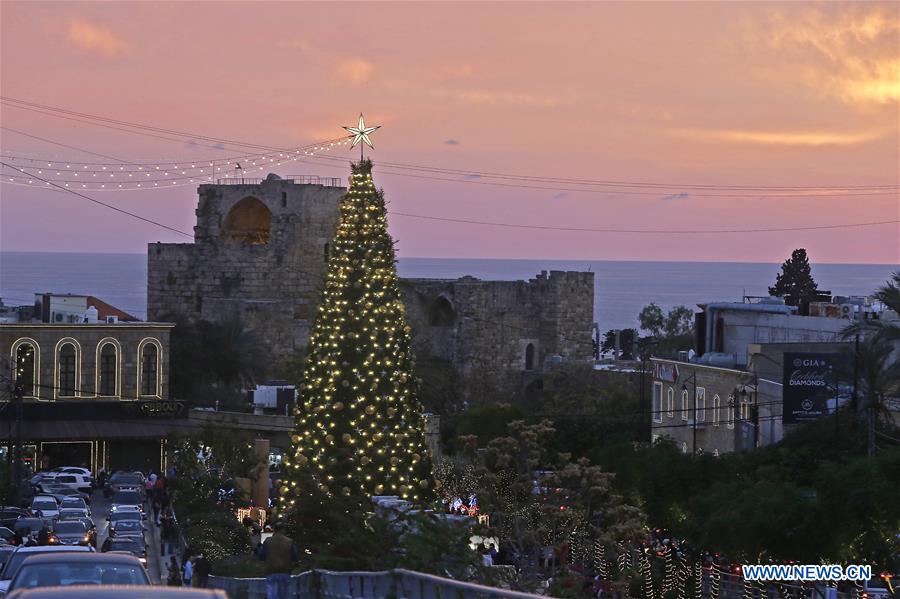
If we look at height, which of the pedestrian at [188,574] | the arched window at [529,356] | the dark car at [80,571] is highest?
the arched window at [529,356]

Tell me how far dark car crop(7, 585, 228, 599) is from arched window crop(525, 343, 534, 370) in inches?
2283

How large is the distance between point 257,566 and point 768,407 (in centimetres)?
2258

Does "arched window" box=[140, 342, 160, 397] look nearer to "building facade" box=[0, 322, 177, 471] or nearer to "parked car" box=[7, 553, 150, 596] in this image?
"building facade" box=[0, 322, 177, 471]

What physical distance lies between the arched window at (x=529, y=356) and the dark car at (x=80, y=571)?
5427 cm

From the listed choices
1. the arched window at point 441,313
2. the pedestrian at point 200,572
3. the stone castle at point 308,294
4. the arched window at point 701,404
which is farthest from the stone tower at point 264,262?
the pedestrian at point 200,572

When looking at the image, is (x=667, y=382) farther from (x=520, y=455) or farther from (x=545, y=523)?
(x=545, y=523)

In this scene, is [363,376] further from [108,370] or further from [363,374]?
[108,370]

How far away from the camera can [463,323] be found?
210ft

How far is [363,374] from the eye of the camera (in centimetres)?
2608

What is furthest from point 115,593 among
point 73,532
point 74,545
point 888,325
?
point 888,325

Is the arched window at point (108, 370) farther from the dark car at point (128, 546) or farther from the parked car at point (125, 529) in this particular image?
the dark car at point (128, 546)

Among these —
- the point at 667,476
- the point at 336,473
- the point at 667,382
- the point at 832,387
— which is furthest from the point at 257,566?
the point at 667,382

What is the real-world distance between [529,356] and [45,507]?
33643 millimetres

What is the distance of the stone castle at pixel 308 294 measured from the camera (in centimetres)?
6256
